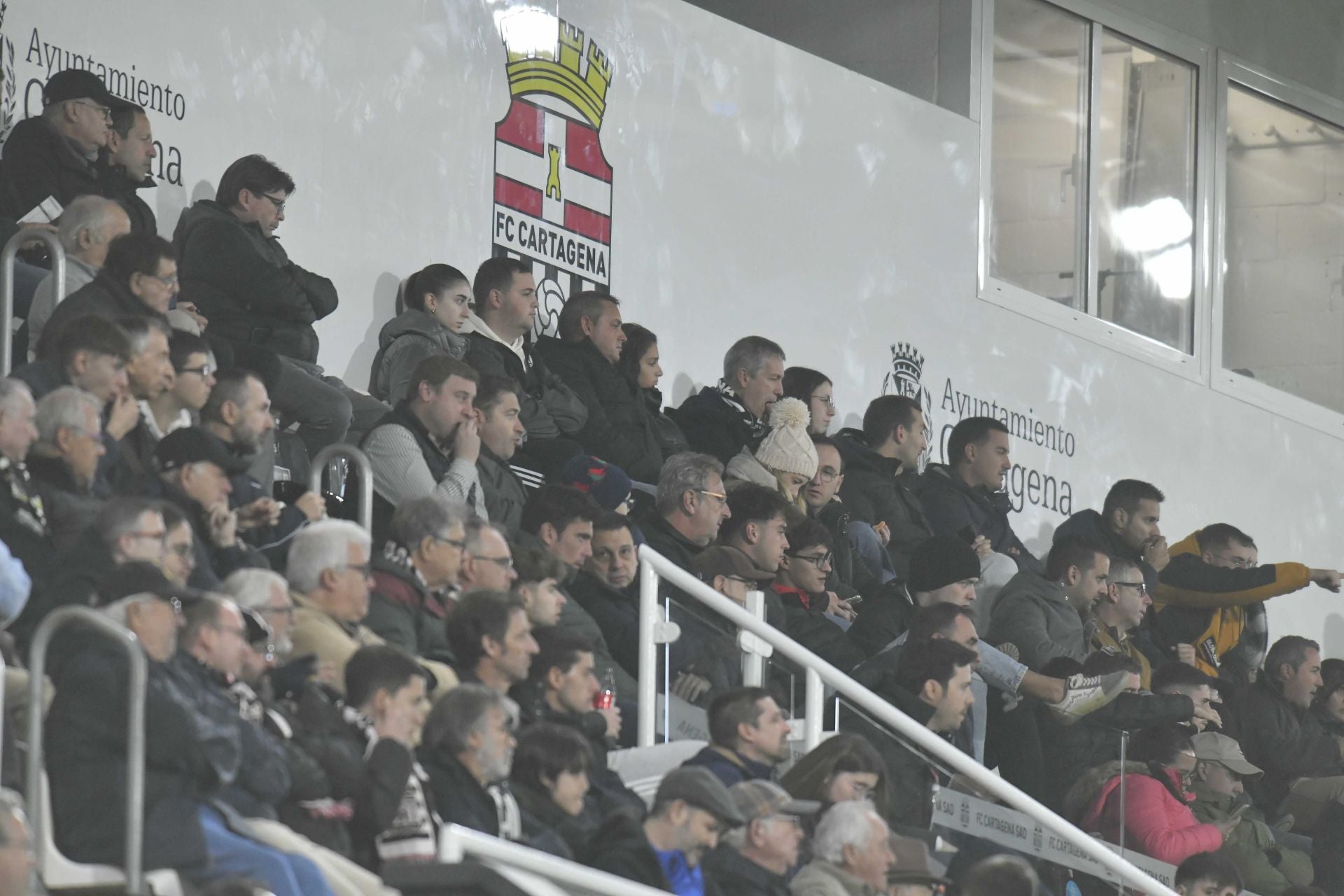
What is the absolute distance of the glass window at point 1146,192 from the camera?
1402 centimetres

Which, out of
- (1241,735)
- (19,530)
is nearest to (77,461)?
(19,530)

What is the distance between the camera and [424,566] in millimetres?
7121

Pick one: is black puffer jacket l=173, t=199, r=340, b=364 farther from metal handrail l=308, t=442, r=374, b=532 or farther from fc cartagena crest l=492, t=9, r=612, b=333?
Result: fc cartagena crest l=492, t=9, r=612, b=333

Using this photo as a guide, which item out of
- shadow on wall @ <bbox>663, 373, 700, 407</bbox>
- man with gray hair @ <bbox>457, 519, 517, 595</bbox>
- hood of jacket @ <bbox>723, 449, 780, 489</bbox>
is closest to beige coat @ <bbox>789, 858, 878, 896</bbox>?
man with gray hair @ <bbox>457, 519, 517, 595</bbox>

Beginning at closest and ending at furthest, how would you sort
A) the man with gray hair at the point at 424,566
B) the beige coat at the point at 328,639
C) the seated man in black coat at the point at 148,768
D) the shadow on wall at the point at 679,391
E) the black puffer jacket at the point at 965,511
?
the seated man in black coat at the point at 148,768 → the beige coat at the point at 328,639 → the man with gray hair at the point at 424,566 → the black puffer jacket at the point at 965,511 → the shadow on wall at the point at 679,391

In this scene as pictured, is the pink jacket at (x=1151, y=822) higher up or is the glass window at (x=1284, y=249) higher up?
the glass window at (x=1284, y=249)

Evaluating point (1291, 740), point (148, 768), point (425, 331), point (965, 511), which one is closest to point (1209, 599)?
point (1291, 740)

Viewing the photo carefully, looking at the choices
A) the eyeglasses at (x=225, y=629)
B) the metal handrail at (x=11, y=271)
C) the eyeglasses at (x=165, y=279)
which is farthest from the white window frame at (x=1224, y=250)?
the eyeglasses at (x=225, y=629)

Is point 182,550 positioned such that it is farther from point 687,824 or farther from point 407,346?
point 407,346

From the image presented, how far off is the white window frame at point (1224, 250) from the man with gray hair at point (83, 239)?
809cm

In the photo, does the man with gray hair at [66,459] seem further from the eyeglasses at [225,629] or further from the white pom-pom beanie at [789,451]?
the white pom-pom beanie at [789,451]

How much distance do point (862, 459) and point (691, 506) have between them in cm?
219

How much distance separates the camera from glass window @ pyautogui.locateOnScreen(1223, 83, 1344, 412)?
48.6 feet

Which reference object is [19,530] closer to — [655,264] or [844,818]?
[844,818]
